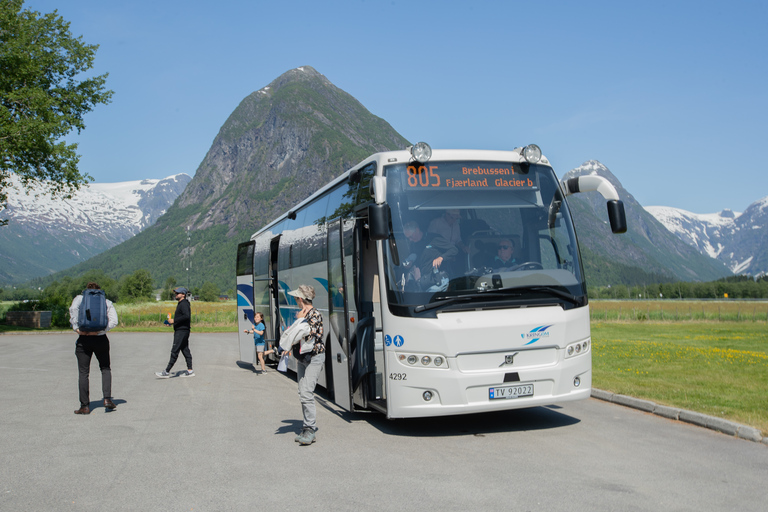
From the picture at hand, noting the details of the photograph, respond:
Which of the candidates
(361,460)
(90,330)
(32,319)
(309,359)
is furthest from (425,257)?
(32,319)

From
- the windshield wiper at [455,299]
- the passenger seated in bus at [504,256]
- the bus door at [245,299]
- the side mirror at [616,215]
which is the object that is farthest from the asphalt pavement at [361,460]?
the bus door at [245,299]

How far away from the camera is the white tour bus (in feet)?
25.0

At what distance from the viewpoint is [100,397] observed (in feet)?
38.4

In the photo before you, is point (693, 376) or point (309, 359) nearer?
point (309, 359)

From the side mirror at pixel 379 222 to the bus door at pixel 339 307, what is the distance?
4.79 ft

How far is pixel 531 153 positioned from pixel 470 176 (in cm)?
94

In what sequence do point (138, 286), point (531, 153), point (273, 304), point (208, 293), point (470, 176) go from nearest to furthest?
point (470, 176) → point (531, 153) → point (273, 304) → point (208, 293) → point (138, 286)

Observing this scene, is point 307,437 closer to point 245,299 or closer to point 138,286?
point 245,299

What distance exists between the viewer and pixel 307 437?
7.52m

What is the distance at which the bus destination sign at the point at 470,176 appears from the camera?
27.6ft

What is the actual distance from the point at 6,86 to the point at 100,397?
2590 cm

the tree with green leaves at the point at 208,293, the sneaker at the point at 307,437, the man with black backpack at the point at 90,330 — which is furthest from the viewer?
the tree with green leaves at the point at 208,293

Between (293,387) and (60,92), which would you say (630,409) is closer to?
(293,387)

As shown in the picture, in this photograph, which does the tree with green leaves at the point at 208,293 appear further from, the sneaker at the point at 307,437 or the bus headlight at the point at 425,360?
the bus headlight at the point at 425,360
